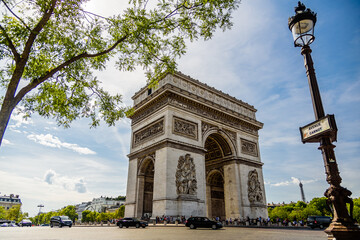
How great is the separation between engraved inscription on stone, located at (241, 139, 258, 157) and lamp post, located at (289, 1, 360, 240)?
26496 mm

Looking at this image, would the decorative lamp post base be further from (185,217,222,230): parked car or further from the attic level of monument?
the attic level of monument

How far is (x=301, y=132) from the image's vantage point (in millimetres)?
5535

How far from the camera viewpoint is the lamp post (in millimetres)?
4363

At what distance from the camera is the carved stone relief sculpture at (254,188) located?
2891 cm

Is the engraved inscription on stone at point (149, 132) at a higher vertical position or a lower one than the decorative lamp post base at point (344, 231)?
higher

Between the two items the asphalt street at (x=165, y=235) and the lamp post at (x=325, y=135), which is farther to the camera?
the asphalt street at (x=165, y=235)

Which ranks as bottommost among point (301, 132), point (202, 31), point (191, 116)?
point (301, 132)

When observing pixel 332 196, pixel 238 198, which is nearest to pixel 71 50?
pixel 332 196

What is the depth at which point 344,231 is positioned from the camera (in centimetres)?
423

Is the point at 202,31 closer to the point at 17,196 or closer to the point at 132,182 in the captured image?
the point at 132,182

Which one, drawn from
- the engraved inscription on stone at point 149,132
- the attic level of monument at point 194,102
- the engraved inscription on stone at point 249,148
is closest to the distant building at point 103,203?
the engraved inscription on stone at point 149,132

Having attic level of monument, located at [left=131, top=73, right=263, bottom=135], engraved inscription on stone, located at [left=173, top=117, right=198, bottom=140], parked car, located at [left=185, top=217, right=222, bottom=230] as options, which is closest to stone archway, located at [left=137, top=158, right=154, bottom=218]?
engraved inscription on stone, located at [left=173, top=117, right=198, bottom=140]

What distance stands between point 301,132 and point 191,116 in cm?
2127

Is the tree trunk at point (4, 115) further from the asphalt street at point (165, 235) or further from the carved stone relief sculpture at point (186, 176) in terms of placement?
the carved stone relief sculpture at point (186, 176)
